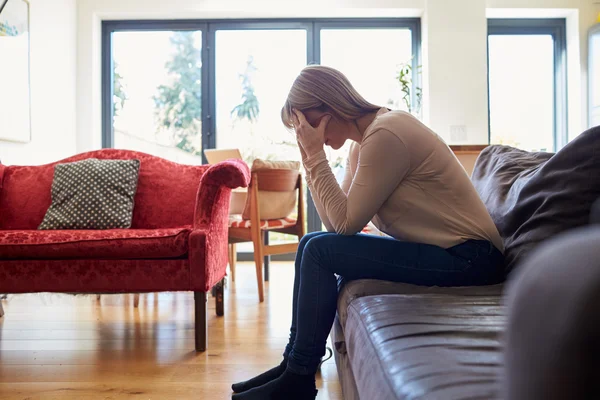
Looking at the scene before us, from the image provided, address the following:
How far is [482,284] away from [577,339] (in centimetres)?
107

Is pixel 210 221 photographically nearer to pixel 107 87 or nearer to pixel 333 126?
pixel 333 126

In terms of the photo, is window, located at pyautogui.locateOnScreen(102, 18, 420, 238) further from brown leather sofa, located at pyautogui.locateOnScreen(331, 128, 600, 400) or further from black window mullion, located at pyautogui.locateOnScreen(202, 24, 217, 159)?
brown leather sofa, located at pyautogui.locateOnScreen(331, 128, 600, 400)

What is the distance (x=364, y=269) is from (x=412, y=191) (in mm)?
245

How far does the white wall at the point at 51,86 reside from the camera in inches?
153

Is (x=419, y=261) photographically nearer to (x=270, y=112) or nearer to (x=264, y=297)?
(x=264, y=297)

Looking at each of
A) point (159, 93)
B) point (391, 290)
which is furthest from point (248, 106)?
point (391, 290)

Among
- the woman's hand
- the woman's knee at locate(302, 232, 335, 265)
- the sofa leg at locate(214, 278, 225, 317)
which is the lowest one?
the sofa leg at locate(214, 278, 225, 317)

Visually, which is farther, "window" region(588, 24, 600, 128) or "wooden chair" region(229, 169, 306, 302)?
"window" region(588, 24, 600, 128)

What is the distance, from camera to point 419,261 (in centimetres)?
127

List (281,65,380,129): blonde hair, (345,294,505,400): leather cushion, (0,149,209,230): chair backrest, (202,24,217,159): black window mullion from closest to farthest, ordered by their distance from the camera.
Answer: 1. (345,294,505,400): leather cushion
2. (281,65,380,129): blonde hair
3. (0,149,209,230): chair backrest
4. (202,24,217,159): black window mullion

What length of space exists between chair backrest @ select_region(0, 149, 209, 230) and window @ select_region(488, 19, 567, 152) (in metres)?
3.46

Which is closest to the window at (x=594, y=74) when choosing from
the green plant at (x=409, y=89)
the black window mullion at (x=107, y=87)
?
the green plant at (x=409, y=89)

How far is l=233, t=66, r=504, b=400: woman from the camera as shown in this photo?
4.17 feet

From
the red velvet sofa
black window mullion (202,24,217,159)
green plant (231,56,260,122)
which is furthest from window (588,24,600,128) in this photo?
the red velvet sofa
